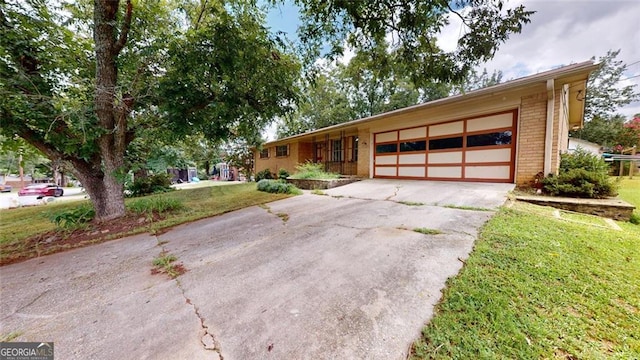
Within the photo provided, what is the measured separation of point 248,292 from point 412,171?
8320 millimetres

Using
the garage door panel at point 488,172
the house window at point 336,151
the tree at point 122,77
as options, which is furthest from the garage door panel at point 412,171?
the tree at point 122,77

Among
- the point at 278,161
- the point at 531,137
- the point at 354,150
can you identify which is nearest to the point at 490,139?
the point at 531,137

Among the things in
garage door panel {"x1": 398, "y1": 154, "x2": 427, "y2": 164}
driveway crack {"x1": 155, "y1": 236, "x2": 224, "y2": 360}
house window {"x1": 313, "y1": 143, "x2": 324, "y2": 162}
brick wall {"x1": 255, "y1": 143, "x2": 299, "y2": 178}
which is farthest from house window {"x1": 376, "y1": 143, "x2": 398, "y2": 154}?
driveway crack {"x1": 155, "y1": 236, "x2": 224, "y2": 360}

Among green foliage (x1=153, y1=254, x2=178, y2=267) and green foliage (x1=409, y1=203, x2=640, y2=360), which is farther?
green foliage (x1=153, y1=254, x2=178, y2=267)

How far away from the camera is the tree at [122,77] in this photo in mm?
3789

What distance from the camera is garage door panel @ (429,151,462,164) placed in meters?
7.75

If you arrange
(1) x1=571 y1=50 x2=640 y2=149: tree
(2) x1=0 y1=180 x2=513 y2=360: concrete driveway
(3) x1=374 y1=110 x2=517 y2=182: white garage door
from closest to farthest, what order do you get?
A: (2) x1=0 y1=180 x2=513 y2=360: concrete driveway, (3) x1=374 y1=110 x2=517 y2=182: white garage door, (1) x1=571 y1=50 x2=640 y2=149: tree

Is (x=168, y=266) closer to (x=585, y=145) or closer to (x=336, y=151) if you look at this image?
(x=336, y=151)

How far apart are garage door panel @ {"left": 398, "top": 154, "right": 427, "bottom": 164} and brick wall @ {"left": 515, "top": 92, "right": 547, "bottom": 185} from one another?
2855 mm

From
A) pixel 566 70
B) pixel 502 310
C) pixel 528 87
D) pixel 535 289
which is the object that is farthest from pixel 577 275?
pixel 528 87

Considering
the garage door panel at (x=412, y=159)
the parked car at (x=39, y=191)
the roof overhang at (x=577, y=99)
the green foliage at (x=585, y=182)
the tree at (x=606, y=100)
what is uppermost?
the tree at (x=606, y=100)

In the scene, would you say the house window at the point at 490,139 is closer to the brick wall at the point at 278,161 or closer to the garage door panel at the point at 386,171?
the garage door panel at the point at 386,171

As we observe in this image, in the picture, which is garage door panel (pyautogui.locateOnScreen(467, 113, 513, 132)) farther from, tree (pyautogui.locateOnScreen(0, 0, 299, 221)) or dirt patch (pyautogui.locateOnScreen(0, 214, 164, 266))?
dirt patch (pyautogui.locateOnScreen(0, 214, 164, 266))

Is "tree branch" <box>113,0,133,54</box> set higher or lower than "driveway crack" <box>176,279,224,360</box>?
higher
